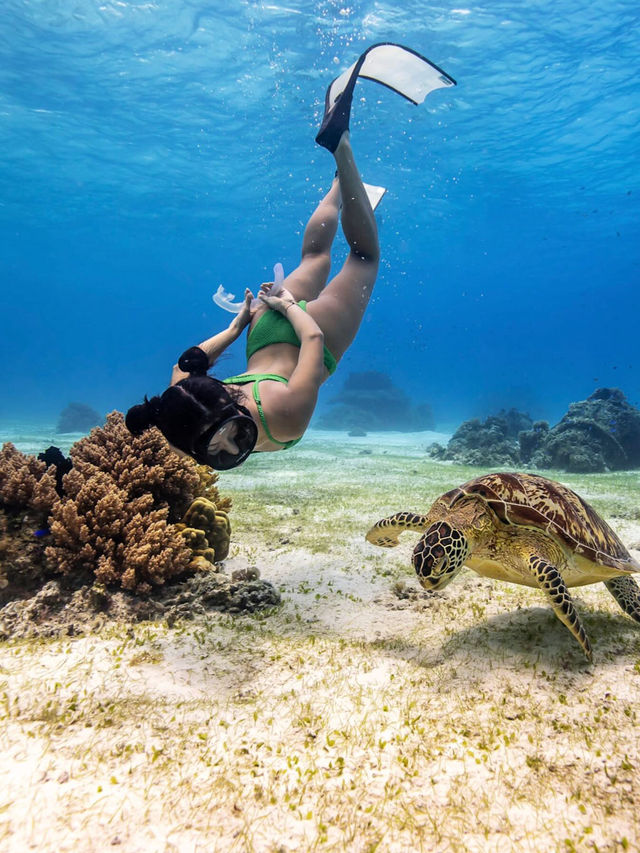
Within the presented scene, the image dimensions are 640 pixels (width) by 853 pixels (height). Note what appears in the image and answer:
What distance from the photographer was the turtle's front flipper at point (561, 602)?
291cm

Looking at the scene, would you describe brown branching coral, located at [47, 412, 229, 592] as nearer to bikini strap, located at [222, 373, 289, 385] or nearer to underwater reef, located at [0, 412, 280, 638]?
underwater reef, located at [0, 412, 280, 638]

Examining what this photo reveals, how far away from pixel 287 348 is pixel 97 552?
9.30 feet

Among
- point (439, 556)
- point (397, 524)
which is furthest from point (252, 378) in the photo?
point (439, 556)

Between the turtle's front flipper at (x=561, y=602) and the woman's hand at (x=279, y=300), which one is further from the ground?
the woman's hand at (x=279, y=300)

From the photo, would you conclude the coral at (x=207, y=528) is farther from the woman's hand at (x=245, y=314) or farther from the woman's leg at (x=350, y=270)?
the woman's leg at (x=350, y=270)

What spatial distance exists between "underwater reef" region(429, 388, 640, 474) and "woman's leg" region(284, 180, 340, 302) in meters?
14.5

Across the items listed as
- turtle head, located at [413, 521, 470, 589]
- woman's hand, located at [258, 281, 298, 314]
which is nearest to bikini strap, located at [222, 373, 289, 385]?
woman's hand, located at [258, 281, 298, 314]

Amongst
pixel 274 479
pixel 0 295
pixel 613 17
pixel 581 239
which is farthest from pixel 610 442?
pixel 0 295

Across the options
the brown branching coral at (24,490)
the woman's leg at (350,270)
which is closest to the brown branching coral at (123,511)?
the brown branching coral at (24,490)

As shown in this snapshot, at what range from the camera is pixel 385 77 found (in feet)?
20.3

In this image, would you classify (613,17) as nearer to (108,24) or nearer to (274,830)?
(108,24)

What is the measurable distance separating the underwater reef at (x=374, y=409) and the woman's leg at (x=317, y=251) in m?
37.7

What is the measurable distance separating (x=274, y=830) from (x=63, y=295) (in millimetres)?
185432

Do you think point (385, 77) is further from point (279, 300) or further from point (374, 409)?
point (374, 409)
